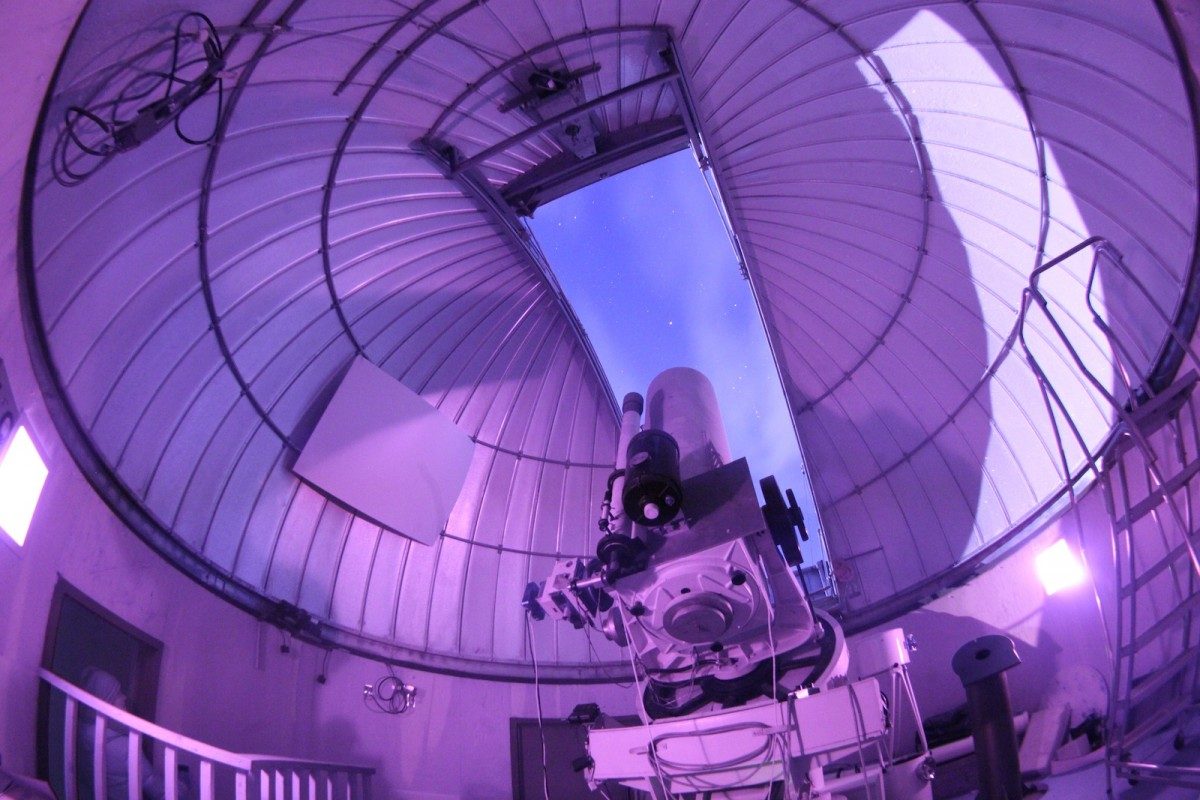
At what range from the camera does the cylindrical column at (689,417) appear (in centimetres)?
871

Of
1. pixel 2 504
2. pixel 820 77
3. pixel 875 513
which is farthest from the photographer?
pixel 875 513

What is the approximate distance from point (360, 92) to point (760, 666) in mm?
9602

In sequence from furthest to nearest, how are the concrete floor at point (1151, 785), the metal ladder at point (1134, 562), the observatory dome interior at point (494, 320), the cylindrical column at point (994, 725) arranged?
the observatory dome interior at point (494, 320) → the cylindrical column at point (994, 725) → the metal ladder at point (1134, 562) → the concrete floor at point (1151, 785)

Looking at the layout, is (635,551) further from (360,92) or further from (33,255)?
(360,92)

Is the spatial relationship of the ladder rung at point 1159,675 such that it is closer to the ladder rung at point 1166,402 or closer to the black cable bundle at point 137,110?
the ladder rung at point 1166,402

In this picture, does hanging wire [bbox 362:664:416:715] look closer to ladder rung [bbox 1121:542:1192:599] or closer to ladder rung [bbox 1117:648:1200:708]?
ladder rung [bbox 1117:648:1200:708]

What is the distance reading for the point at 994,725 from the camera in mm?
7531

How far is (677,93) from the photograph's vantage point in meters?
12.5

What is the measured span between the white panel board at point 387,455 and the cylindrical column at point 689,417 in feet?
21.2

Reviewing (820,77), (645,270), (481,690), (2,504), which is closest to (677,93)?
(820,77)

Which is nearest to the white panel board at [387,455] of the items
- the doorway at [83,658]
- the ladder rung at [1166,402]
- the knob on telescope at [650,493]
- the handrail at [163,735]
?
the doorway at [83,658]

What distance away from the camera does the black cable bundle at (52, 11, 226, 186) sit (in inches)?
285

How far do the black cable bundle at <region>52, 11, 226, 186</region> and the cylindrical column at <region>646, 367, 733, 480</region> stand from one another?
5956mm

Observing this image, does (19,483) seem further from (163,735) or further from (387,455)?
(387,455)
